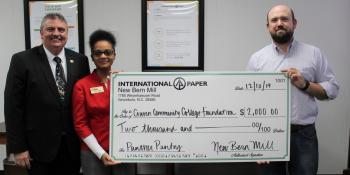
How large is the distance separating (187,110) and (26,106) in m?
0.99

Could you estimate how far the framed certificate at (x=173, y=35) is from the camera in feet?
9.22

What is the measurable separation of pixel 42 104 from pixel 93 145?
0.40 metres

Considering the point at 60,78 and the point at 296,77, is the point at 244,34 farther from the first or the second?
the point at 60,78

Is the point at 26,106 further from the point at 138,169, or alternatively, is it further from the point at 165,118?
the point at 138,169

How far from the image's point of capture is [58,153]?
6.39 ft

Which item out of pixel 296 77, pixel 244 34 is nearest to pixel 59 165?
pixel 296 77

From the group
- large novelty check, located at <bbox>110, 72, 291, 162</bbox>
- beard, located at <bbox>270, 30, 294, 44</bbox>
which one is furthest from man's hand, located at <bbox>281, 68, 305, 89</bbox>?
beard, located at <bbox>270, 30, 294, 44</bbox>

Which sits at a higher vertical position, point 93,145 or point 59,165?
point 93,145

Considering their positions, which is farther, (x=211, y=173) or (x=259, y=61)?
(x=211, y=173)

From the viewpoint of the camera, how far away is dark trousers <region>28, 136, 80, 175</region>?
196 cm

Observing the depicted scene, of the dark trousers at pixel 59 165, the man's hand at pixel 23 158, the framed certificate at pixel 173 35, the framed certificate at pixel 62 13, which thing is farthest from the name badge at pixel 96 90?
the framed certificate at pixel 62 13

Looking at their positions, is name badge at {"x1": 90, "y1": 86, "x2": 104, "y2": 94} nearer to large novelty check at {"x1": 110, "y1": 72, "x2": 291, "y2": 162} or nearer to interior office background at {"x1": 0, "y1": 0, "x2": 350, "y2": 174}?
large novelty check at {"x1": 110, "y1": 72, "x2": 291, "y2": 162}

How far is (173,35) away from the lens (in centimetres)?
285

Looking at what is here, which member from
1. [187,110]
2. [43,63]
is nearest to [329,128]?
[187,110]
